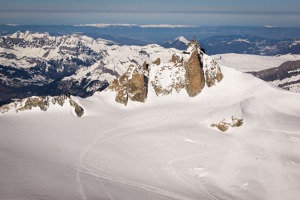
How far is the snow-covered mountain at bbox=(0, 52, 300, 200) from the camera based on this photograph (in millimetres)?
47000

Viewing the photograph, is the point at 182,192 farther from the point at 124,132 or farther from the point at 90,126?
the point at 90,126

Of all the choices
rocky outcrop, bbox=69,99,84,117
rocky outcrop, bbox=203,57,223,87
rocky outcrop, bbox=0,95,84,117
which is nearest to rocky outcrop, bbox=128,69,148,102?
rocky outcrop, bbox=69,99,84,117

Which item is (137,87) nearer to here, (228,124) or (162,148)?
(228,124)

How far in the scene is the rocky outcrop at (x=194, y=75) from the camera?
4296 inches

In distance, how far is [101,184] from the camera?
47406mm

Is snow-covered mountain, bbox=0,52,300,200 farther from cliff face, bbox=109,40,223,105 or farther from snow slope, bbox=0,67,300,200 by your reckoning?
cliff face, bbox=109,40,223,105

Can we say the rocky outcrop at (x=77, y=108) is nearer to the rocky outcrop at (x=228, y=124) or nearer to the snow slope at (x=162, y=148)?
the snow slope at (x=162, y=148)

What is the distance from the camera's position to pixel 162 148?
69938 millimetres

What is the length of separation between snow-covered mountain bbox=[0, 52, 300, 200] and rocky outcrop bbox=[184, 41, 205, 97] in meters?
2.20

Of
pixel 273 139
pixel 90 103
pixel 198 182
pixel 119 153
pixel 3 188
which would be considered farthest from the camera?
pixel 90 103

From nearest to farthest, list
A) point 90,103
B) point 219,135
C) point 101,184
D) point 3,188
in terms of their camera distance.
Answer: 1. point 3,188
2. point 101,184
3. point 219,135
4. point 90,103

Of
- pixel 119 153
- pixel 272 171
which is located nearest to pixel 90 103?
pixel 119 153

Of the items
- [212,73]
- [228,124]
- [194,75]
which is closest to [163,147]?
[228,124]

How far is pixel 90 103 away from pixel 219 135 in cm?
4692
